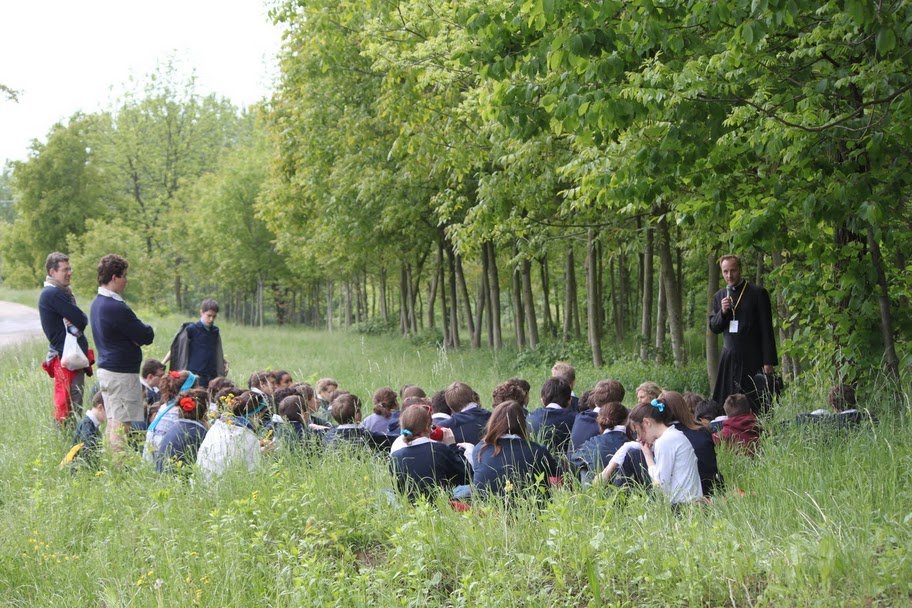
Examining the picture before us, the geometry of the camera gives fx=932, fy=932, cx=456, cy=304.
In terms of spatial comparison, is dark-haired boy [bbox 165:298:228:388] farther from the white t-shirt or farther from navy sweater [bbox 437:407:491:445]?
navy sweater [bbox 437:407:491:445]

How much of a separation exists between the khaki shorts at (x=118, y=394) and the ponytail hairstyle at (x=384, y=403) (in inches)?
91.6

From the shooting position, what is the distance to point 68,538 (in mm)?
6613

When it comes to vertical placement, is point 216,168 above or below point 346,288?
above

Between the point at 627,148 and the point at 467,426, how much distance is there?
3118mm

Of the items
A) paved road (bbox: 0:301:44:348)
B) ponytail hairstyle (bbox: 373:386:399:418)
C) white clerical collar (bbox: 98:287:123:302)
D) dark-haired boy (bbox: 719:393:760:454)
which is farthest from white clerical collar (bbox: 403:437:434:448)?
paved road (bbox: 0:301:44:348)

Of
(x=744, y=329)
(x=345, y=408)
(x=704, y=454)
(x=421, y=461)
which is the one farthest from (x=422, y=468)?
(x=744, y=329)

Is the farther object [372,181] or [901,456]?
[372,181]

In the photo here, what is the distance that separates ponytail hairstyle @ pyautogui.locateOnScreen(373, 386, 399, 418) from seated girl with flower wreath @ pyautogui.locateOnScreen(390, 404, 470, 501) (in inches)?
78.3

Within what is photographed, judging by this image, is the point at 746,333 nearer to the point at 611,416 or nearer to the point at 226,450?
the point at 611,416

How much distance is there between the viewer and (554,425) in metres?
8.32

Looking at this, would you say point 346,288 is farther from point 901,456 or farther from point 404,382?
point 901,456

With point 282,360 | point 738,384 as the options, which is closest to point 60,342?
point 738,384

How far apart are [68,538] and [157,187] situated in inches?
2274

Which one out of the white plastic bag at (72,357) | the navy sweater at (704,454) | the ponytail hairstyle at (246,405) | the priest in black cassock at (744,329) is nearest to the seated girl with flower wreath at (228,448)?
the ponytail hairstyle at (246,405)
